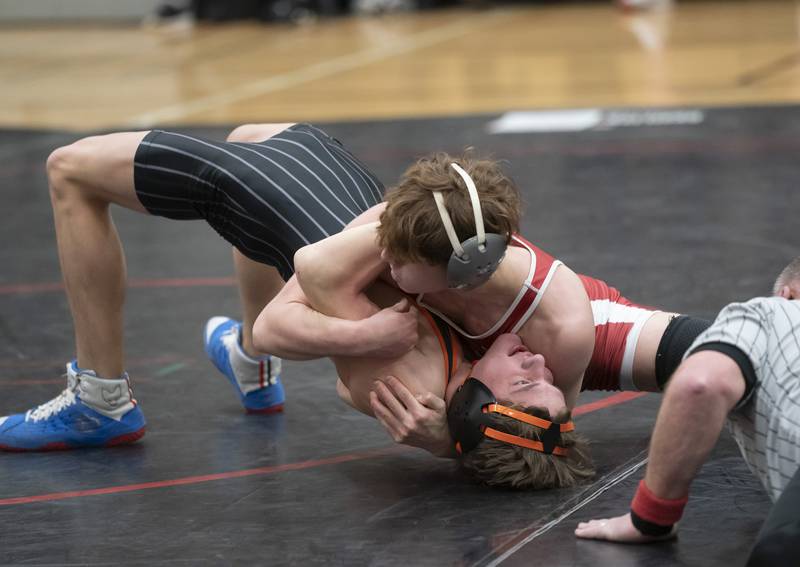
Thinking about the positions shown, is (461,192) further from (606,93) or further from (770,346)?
(606,93)

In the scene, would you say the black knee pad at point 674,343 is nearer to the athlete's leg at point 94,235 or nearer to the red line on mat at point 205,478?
the red line on mat at point 205,478

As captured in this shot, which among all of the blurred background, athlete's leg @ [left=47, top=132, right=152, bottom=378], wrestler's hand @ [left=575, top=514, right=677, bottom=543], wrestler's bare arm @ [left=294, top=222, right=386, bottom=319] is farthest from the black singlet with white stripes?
the blurred background

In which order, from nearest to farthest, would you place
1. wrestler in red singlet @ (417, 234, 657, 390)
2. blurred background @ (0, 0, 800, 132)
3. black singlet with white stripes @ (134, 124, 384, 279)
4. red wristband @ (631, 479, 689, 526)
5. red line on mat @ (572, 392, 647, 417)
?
1. red wristband @ (631, 479, 689, 526)
2. wrestler in red singlet @ (417, 234, 657, 390)
3. black singlet with white stripes @ (134, 124, 384, 279)
4. red line on mat @ (572, 392, 647, 417)
5. blurred background @ (0, 0, 800, 132)

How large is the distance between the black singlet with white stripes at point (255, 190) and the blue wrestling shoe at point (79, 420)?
432 millimetres

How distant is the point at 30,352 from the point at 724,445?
1.97 m

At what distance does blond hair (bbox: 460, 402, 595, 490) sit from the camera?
2.53 meters

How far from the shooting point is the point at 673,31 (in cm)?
1088

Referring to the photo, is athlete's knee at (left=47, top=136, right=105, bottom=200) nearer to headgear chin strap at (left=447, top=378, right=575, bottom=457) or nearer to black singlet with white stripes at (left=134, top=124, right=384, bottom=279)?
black singlet with white stripes at (left=134, top=124, right=384, bottom=279)

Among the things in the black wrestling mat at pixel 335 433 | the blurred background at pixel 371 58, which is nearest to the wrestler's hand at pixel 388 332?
the black wrestling mat at pixel 335 433

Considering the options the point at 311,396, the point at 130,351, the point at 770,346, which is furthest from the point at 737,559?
the point at 130,351

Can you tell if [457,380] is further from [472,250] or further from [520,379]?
[472,250]

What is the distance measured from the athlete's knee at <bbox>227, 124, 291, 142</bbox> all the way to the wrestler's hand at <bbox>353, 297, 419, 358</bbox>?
0.78 m

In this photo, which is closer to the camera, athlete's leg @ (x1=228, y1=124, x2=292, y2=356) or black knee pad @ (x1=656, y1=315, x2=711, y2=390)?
black knee pad @ (x1=656, y1=315, x2=711, y2=390)

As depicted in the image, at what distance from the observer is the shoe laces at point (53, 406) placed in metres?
3.09
